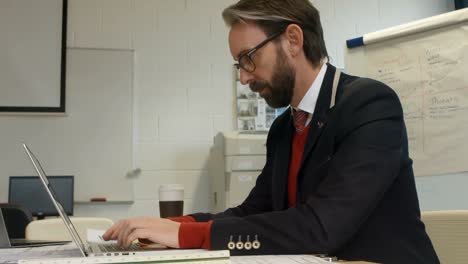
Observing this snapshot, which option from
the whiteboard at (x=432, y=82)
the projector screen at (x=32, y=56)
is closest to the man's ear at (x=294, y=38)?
the whiteboard at (x=432, y=82)

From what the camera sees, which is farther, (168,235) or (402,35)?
(402,35)

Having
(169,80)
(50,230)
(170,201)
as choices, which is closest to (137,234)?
(170,201)

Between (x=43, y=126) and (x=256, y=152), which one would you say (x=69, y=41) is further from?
(x=256, y=152)

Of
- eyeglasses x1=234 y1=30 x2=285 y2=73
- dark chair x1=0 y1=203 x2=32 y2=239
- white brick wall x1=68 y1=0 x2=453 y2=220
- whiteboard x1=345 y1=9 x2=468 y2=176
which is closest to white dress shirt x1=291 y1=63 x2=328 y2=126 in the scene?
eyeglasses x1=234 y1=30 x2=285 y2=73

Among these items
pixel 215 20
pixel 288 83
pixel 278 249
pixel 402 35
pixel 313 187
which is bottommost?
pixel 278 249

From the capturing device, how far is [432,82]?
103 inches

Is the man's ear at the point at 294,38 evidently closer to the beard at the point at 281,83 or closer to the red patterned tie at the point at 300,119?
the beard at the point at 281,83

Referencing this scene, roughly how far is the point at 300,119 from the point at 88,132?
99.3 inches

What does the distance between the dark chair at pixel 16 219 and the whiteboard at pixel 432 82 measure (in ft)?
6.81

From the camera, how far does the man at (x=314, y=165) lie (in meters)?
0.97

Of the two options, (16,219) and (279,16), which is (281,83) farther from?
(16,219)

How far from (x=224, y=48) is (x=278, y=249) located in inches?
119

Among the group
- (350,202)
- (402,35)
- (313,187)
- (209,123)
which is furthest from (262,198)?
(209,123)

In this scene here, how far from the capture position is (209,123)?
3.78 m
